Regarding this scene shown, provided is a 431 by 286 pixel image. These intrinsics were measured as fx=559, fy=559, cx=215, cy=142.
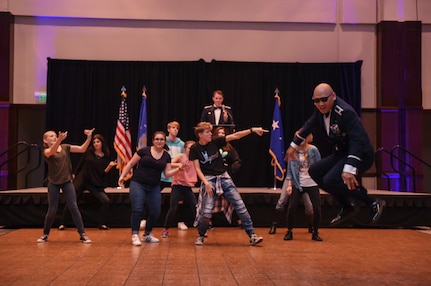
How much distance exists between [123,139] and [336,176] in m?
6.85

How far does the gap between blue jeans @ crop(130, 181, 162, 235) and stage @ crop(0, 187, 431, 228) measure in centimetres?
233

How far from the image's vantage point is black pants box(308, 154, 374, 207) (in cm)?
533

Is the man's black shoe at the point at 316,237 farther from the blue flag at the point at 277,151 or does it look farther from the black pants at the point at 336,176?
the black pants at the point at 336,176

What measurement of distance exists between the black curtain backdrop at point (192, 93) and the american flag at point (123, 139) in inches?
35.0

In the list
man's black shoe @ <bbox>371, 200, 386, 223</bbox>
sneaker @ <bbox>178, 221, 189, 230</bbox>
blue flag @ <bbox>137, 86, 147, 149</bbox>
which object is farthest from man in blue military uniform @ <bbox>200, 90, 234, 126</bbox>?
man's black shoe @ <bbox>371, 200, 386, 223</bbox>

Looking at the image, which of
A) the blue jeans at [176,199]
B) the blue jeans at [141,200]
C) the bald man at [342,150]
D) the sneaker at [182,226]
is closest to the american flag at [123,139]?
the sneaker at [182,226]

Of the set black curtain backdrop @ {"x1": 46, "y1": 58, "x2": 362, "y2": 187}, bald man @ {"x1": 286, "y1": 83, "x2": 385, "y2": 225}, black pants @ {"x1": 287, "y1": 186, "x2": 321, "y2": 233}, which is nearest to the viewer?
bald man @ {"x1": 286, "y1": 83, "x2": 385, "y2": 225}

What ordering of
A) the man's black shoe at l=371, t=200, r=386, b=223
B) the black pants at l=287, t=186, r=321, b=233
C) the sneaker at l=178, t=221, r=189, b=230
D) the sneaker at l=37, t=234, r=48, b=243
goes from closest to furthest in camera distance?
1. the man's black shoe at l=371, t=200, r=386, b=223
2. the sneaker at l=37, t=234, r=48, b=243
3. the black pants at l=287, t=186, r=321, b=233
4. the sneaker at l=178, t=221, r=189, b=230

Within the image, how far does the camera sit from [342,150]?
17.9 ft

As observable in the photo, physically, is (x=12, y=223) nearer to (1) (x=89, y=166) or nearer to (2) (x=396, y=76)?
(1) (x=89, y=166)

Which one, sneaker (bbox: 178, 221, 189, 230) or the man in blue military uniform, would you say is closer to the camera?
sneaker (bbox: 178, 221, 189, 230)

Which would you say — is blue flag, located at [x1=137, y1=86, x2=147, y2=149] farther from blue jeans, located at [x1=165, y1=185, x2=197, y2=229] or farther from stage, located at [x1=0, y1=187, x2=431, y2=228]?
blue jeans, located at [x1=165, y1=185, x2=197, y2=229]

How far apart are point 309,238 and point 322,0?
6.77 meters

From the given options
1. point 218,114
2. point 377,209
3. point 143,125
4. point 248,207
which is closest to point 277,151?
point 248,207
